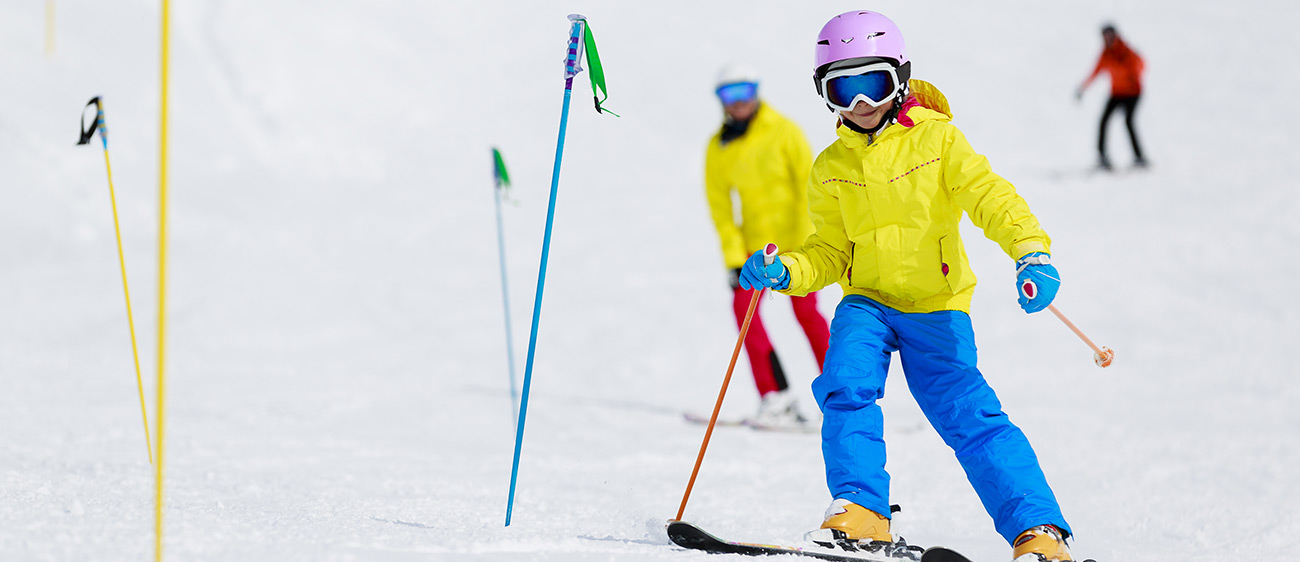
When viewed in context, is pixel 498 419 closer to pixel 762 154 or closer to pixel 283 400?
pixel 283 400

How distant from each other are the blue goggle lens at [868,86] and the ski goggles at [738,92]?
9.76ft

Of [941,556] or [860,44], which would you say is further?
[860,44]

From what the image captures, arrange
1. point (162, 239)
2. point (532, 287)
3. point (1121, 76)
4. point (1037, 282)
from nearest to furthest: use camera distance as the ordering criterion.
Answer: point (162, 239) < point (1037, 282) < point (532, 287) < point (1121, 76)

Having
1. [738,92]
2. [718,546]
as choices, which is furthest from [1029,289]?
[738,92]

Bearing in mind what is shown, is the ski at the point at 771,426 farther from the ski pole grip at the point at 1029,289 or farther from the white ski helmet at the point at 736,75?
the ski pole grip at the point at 1029,289

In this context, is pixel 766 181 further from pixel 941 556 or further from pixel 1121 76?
pixel 1121 76

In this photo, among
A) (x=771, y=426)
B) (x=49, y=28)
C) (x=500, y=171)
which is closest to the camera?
(x=500, y=171)

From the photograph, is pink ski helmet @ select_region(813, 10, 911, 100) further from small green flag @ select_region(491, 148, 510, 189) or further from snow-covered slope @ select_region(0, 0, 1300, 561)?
small green flag @ select_region(491, 148, 510, 189)

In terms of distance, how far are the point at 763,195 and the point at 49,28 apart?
13157mm

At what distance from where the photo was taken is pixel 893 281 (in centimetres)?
342

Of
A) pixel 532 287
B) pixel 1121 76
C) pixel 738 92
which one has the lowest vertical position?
pixel 532 287

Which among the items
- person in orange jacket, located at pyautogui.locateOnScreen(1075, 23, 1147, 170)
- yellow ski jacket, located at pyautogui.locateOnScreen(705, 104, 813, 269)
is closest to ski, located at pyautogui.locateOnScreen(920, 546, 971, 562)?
yellow ski jacket, located at pyautogui.locateOnScreen(705, 104, 813, 269)

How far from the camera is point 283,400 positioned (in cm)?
668

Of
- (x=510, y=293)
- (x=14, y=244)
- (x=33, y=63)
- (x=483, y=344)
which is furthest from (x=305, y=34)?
(x=483, y=344)
